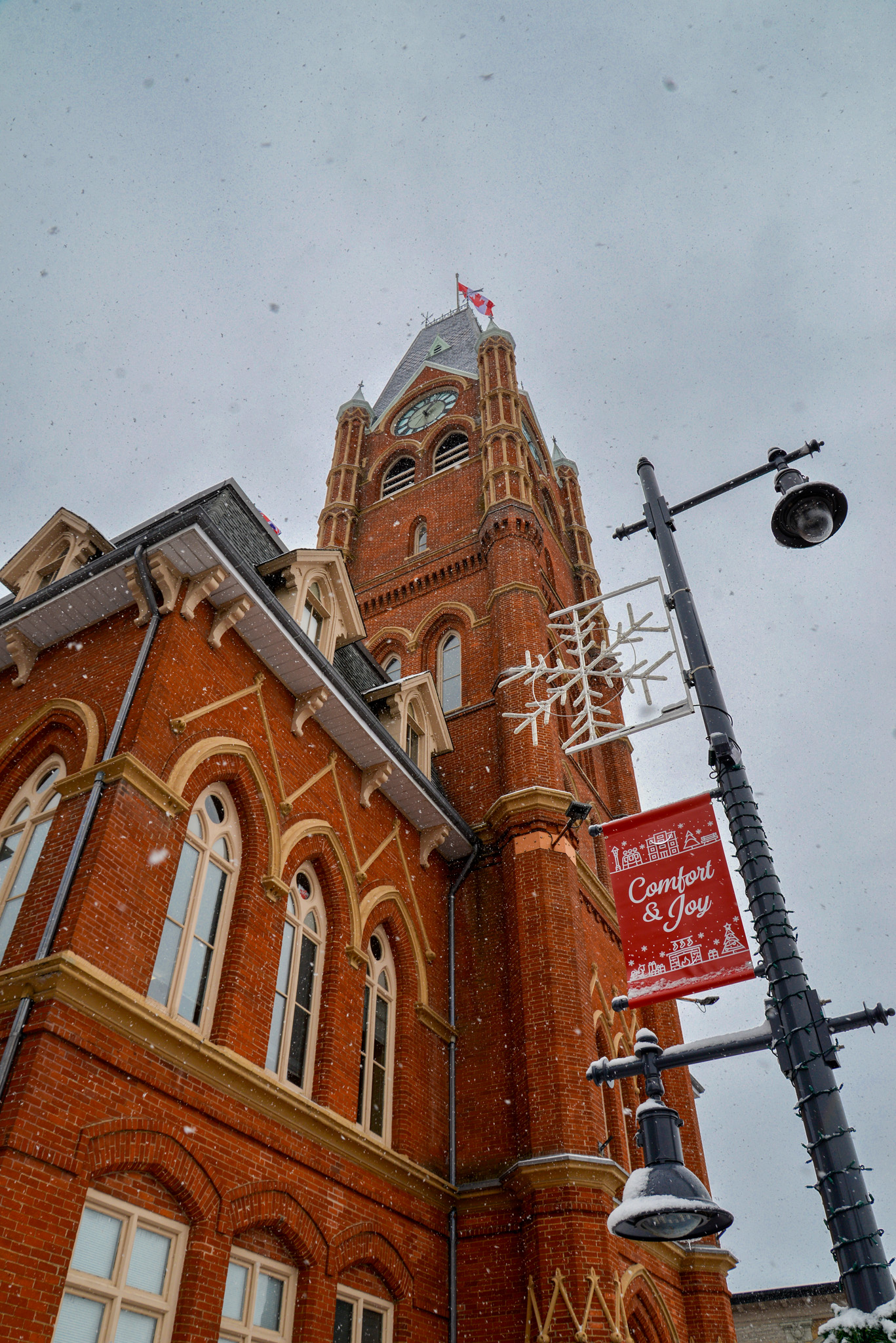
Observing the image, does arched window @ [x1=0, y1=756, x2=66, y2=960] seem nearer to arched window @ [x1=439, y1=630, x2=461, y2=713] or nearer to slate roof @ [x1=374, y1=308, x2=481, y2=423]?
arched window @ [x1=439, y1=630, x2=461, y2=713]

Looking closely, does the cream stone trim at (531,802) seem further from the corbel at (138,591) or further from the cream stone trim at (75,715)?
the cream stone trim at (75,715)

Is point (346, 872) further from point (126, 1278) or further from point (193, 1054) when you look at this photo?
point (126, 1278)

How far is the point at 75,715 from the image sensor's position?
10789 mm

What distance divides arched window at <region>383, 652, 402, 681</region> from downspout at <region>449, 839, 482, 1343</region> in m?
6.82

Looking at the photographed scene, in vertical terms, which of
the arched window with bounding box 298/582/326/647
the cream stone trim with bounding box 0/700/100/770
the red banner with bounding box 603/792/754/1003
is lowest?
the red banner with bounding box 603/792/754/1003

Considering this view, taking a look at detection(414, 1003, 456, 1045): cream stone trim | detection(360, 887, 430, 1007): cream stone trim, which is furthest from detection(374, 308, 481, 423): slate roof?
detection(414, 1003, 456, 1045): cream stone trim

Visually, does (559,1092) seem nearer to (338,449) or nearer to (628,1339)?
(628,1339)

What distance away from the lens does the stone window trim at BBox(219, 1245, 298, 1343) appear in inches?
356

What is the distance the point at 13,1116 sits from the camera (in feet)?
23.9

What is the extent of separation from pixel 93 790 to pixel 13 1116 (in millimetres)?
3130

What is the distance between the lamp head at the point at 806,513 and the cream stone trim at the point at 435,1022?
1025 cm

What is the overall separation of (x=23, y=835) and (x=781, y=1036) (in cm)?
844

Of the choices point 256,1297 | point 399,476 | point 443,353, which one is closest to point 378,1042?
point 256,1297

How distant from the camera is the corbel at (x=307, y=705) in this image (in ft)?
42.4
